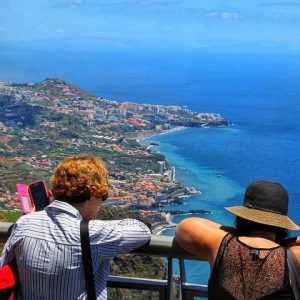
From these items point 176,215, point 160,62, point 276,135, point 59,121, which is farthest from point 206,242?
point 160,62

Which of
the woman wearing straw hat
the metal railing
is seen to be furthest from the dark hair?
the metal railing

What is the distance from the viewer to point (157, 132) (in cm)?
5581

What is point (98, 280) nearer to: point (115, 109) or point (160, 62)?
point (115, 109)

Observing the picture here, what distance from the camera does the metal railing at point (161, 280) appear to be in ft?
7.68

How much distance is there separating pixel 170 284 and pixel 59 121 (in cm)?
4672

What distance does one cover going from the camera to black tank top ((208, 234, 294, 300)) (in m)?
2.02

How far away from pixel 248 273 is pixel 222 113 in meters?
81.3

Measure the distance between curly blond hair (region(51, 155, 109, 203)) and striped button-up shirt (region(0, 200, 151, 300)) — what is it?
0.04m

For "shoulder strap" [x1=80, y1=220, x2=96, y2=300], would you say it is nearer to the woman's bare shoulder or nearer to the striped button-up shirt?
the striped button-up shirt

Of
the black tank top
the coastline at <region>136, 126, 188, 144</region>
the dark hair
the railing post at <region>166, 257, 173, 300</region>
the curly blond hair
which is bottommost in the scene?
the coastline at <region>136, 126, 188, 144</region>

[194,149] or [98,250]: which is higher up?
[98,250]

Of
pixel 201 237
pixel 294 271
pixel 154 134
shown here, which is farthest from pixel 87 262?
pixel 154 134

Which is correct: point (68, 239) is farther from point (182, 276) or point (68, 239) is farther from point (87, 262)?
point (182, 276)

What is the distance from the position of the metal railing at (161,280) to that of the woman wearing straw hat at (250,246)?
0.09m
